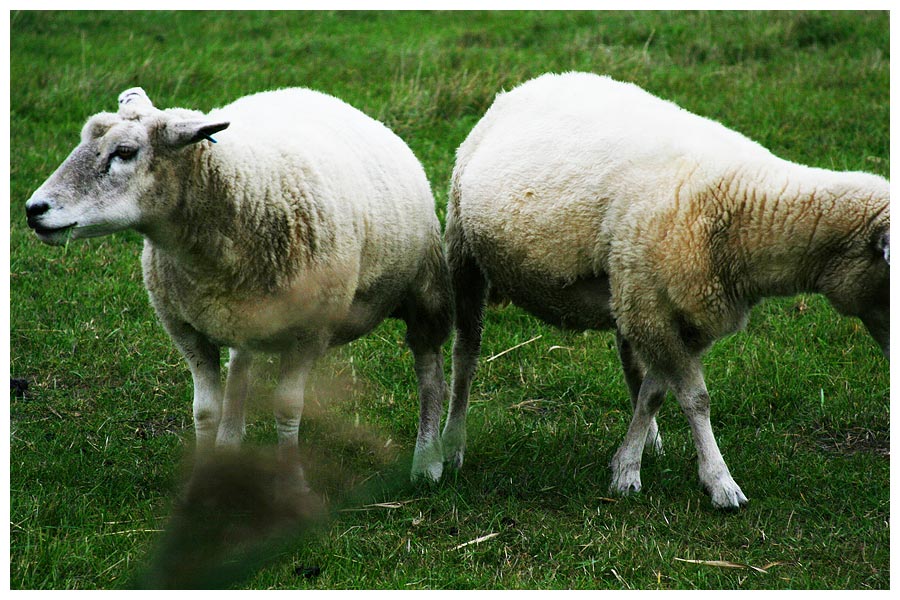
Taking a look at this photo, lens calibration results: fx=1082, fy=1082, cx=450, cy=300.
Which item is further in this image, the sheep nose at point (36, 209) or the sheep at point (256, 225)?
the sheep at point (256, 225)

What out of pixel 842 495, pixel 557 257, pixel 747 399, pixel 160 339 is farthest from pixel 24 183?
pixel 842 495

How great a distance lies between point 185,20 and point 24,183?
16.3ft

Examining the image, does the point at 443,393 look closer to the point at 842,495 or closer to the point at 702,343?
the point at 702,343

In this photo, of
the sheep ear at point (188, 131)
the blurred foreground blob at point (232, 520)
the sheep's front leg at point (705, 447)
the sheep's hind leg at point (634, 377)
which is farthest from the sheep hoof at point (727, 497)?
the sheep ear at point (188, 131)

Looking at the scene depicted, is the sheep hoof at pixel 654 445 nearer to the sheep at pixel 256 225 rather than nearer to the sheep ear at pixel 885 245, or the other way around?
the sheep at pixel 256 225

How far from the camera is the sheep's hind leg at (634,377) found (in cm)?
505

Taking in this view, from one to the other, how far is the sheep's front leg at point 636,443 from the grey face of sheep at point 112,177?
83.8 inches

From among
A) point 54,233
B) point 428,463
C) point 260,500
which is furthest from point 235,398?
point 54,233

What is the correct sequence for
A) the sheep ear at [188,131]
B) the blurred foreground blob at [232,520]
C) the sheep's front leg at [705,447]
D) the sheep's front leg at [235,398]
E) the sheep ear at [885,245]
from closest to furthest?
the sheep ear at [188,131]
the sheep ear at [885,245]
the blurred foreground blob at [232,520]
the sheep's front leg at [705,447]
the sheep's front leg at [235,398]

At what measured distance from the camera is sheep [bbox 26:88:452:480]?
3.73 m

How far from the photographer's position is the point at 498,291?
5.03m

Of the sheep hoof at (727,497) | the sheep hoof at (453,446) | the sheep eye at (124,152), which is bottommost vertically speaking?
the sheep hoof at (453,446)

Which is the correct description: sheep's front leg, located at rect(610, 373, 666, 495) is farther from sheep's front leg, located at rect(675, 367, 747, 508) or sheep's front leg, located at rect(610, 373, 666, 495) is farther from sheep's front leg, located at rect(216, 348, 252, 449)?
sheep's front leg, located at rect(216, 348, 252, 449)

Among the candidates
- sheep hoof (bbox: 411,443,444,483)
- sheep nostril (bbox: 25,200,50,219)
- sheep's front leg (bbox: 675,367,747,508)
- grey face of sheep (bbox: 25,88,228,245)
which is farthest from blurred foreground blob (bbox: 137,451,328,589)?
sheep's front leg (bbox: 675,367,747,508)
